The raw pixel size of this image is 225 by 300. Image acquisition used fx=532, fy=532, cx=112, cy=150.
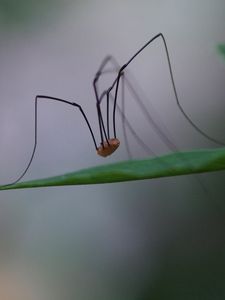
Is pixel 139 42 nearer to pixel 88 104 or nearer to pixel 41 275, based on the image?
pixel 88 104

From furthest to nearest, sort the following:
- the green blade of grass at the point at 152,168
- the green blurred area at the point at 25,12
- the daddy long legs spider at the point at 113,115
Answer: the green blurred area at the point at 25,12, the daddy long legs spider at the point at 113,115, the green blade of grass at the point at 152,168

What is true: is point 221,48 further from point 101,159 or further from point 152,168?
point 101,159

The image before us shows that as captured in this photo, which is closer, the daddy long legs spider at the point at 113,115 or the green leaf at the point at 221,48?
the green leaf at the point at 221,48

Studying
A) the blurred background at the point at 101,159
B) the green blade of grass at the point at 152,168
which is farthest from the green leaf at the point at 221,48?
the blurred background at the point at 101,159

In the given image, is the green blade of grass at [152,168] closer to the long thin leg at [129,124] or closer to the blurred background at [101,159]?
the blurred background at [101,159]

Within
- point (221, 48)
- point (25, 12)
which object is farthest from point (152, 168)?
point (25, 12)

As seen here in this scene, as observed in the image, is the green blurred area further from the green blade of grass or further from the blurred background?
the green blade of grass
